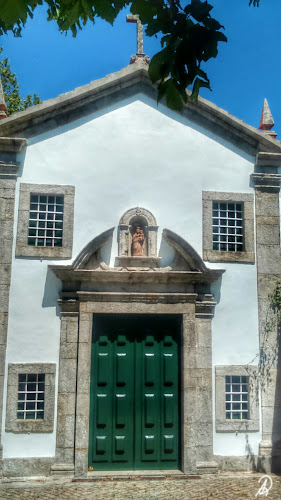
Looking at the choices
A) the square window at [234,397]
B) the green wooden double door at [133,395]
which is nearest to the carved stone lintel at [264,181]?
the green wooden double door at [133,395]

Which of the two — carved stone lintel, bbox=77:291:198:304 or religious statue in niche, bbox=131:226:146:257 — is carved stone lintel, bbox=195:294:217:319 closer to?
carved stone lintel, bbox=77:291:198:304

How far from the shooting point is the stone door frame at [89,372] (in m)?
7.72

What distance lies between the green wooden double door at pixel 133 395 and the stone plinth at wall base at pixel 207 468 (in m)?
0.36

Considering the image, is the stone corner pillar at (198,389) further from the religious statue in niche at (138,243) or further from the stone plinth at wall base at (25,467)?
the stone plinth at wall base at (25,467)

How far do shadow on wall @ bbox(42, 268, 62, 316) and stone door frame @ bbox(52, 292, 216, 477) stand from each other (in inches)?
7.2

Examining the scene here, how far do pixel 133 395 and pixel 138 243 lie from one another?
90.1 inches

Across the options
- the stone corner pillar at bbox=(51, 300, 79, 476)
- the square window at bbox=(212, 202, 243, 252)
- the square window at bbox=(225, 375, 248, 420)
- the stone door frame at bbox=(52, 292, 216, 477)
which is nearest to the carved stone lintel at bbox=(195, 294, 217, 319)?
the stone door frame at bbox=(52, 292, 216, 477)

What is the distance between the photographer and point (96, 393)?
7988 mm

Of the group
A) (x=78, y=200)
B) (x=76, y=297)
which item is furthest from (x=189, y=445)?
(x=78, y=200)

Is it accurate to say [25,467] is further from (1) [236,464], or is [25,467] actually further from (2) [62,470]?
(1) [236,464]

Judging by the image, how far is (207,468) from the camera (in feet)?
25.8

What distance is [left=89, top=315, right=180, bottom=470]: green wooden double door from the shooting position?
7.93m

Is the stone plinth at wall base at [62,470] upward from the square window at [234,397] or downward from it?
downward

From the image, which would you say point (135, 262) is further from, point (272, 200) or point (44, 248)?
point (272, 200)
